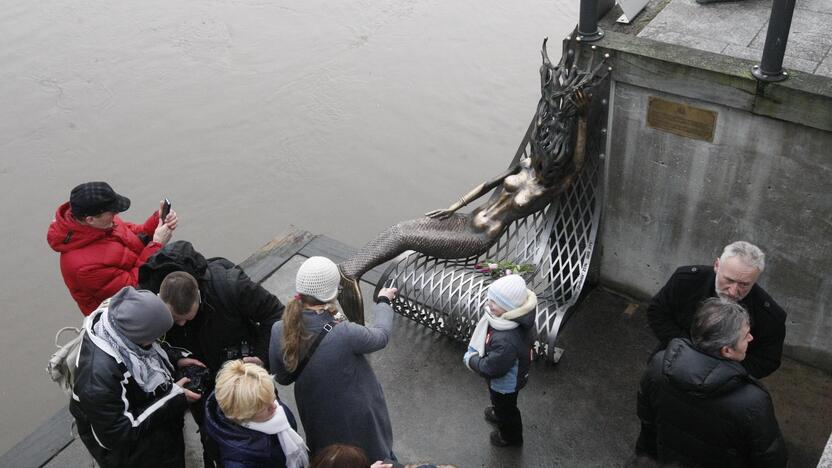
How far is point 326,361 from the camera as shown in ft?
10.4

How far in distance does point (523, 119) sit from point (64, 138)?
17.0 ft

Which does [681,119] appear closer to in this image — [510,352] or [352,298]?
[510,352]

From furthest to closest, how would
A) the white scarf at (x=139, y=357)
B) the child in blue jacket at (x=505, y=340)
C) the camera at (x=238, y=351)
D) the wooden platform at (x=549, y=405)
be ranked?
the wooden platform at (x=549, y=405) → the camera at (x=238, y=351) → the child in blue jacket at (x=505, y=340) → the white scarf at (x=139, y=357)

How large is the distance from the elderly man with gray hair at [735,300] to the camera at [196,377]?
2.13 metres

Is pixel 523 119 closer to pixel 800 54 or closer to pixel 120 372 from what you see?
pixel 800 54

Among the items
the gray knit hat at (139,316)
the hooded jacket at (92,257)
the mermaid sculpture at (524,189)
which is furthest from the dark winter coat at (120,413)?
the mermaid sculpture at (524,189)

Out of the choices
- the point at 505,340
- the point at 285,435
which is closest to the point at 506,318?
the point at 505,340

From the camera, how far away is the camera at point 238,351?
372 cm

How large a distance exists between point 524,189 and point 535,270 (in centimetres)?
50

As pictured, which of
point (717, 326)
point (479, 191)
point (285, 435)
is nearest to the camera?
point (717, 326)

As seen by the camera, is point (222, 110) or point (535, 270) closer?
point (535, 270)

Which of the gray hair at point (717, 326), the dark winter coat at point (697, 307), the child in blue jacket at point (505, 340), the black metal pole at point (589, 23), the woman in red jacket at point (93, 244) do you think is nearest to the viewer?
the gray hair at point (717, 326)

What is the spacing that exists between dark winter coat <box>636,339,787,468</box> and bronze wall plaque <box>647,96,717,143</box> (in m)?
1.75

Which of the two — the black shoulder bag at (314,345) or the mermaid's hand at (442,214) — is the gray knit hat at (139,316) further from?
the mermaid's hand at (442,214)
